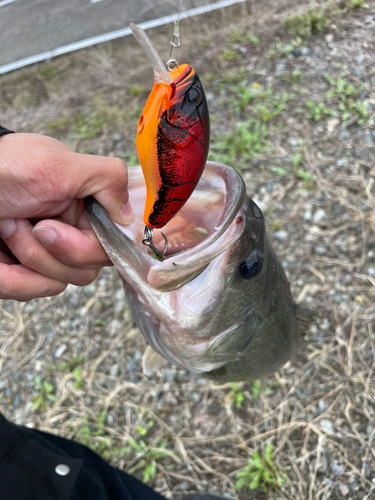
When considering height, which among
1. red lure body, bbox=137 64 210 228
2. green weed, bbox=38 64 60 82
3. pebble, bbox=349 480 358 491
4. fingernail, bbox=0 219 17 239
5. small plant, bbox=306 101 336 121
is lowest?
pebble, bbox=349 480 358 491

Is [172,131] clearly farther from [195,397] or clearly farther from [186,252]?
[195,397]

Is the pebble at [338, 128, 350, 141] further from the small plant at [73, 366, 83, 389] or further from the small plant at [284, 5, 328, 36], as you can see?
the small plant at [73, 366, 83, 389]

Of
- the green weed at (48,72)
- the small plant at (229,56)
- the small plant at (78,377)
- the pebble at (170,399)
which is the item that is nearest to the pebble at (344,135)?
the small plant at (229,56)

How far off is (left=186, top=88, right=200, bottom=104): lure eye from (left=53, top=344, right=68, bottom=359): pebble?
3013mm

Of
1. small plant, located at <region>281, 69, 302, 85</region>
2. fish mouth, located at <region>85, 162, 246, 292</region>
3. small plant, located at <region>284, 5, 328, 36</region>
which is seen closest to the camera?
fish mouth, located at <region>85, 162, 246, 292</region>

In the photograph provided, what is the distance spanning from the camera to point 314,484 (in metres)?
2.49

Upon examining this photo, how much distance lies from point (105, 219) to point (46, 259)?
1.25 ft

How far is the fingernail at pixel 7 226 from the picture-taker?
146 centimetres

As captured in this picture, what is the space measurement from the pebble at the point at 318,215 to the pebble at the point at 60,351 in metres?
2.61

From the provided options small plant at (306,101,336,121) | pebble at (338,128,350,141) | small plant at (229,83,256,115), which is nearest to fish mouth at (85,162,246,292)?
pebble at (338,128,350,141)

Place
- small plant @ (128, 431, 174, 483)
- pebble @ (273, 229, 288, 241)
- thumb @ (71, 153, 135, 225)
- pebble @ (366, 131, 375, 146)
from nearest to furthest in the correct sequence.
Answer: thumb @ (71, 153, 135, 225), small plant @ (128, 431, 174, 483), pebble @ (273, 229, 288, 241), pebble @ (366, 131, 375, 146)

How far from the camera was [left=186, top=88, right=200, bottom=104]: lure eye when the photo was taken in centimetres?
90

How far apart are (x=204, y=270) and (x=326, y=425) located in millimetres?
1973

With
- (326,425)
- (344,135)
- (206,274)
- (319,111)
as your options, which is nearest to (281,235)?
(344,135)
